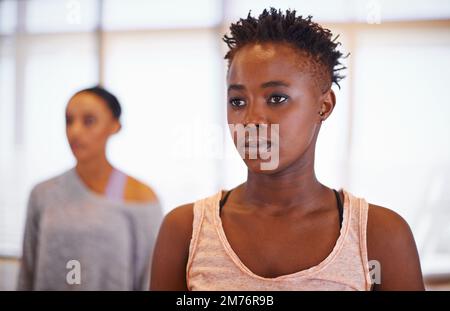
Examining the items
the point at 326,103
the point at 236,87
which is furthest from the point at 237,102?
the point at 326,103

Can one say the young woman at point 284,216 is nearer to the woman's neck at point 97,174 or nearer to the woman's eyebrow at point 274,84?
the woman's eyebrow at point 274,84

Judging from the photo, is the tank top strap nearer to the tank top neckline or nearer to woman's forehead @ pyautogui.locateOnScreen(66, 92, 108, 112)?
woman's forehead @ pyautogui.locateOnScreen(66, 92, 108, 112)

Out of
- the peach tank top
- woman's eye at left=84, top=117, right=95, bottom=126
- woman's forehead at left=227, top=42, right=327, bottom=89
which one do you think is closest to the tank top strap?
woman's eye at left=84, top=117, right=95, bottom=126

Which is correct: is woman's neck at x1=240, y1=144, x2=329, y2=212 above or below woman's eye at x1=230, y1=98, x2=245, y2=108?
below

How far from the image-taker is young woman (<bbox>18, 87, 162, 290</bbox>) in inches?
41.9

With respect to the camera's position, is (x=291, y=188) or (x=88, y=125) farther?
(x=88, y=125)

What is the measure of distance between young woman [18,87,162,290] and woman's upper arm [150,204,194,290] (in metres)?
0.16

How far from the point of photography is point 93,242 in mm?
1067

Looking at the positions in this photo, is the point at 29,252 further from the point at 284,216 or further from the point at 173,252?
the point at 284,216

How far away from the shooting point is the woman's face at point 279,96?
0.83 meters

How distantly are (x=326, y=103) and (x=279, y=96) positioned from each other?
3.6 inches

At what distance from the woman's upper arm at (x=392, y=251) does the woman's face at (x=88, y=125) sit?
0.58 meters
